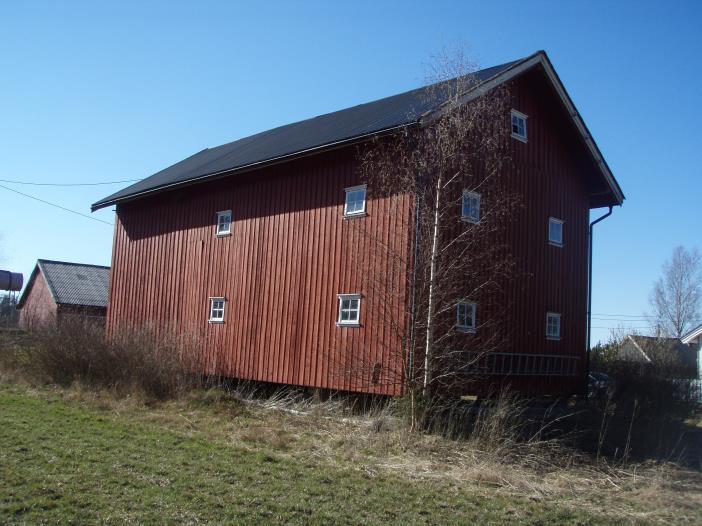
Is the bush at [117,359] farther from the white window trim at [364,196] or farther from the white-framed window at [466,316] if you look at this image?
the white-framed window at [466,316]

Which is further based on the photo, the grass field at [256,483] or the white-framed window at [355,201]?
the white-framed window at [355,201]

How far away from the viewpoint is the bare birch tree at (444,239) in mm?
12219

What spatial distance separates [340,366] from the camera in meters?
15.0

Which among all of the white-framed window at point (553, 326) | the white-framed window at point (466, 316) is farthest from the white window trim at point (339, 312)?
the white-framed window at point (553, 326)

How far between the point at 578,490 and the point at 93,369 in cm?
1203

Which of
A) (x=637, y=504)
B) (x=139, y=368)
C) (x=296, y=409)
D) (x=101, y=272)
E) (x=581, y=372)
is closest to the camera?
(x=637, y=504)

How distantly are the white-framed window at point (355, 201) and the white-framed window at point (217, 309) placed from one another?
5186 millimetres

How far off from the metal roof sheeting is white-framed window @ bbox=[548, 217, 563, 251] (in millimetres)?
29644

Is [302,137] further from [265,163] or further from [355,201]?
[355,201]

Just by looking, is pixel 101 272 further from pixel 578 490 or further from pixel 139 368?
pixel 578 490

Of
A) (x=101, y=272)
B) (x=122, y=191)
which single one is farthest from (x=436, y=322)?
(x=101, y=272)

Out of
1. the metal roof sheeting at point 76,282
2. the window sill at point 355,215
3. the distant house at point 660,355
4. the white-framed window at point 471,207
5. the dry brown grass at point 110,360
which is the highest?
the white-framed window at point 471,207

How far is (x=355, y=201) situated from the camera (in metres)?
15.4

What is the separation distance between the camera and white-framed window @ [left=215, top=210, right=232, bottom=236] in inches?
749
